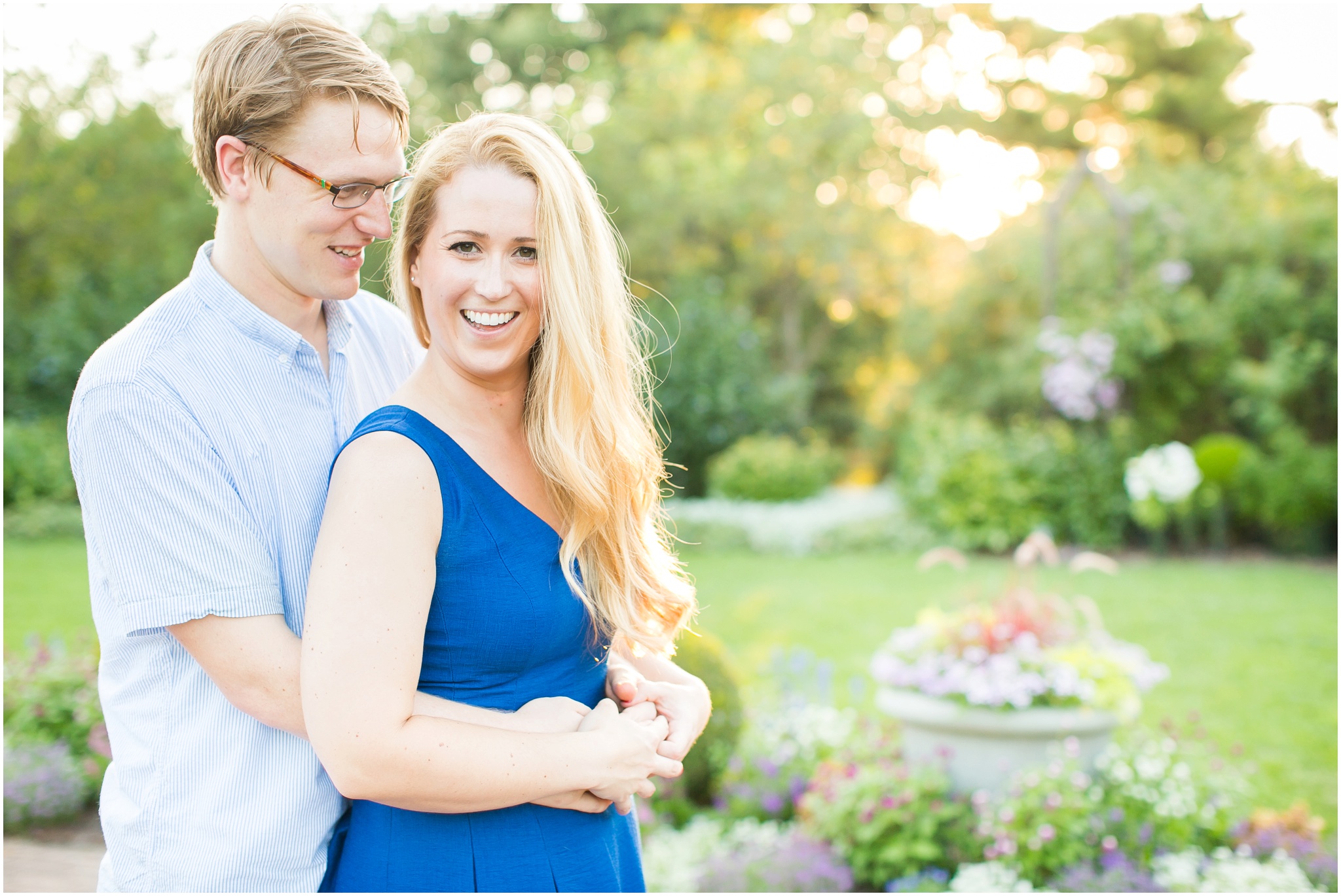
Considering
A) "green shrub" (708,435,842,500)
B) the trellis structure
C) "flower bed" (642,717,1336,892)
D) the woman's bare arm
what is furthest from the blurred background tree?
the woman's bare arm

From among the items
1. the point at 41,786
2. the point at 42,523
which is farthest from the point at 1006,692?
the point at 42,523

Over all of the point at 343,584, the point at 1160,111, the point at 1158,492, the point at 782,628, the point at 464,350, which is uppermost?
the point at 1160,111

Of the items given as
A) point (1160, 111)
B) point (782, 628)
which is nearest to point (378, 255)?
point (782, 628)

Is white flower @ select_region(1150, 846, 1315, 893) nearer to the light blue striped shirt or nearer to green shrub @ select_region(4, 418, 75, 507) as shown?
the light blue striped shirt

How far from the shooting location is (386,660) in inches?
51.6

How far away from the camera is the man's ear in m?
1.57

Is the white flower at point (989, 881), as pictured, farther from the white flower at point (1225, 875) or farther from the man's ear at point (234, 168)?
the man's ear at point (234, 168)

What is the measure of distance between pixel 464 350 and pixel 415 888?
859mm

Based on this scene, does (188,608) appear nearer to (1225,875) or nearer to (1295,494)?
(1225,875)

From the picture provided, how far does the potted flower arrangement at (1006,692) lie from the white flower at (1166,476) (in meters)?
6.22

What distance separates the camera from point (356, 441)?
142 centimetres

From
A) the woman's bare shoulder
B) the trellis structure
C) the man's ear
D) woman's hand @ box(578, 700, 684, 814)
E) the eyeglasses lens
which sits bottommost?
woman's hand @ box(578, 700, 684, 814)

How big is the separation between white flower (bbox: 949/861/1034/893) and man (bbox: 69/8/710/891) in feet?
7.14

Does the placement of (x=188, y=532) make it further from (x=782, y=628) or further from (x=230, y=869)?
(x=782, y=628)
